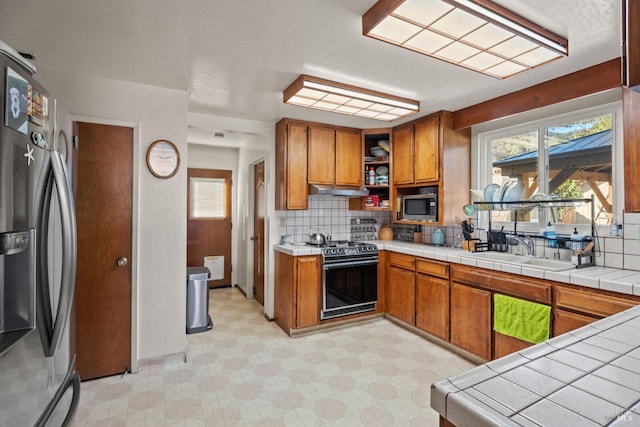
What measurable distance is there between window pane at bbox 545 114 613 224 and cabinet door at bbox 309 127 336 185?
2.23 meters

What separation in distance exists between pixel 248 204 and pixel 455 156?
300 cm

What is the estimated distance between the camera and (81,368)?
99.1 inches

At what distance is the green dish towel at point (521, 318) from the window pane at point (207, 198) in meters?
4.34

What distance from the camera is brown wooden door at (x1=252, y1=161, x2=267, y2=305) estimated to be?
4.36m

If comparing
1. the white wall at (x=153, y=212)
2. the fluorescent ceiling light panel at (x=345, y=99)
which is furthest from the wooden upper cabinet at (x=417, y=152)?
the white wall at (x=153, y=212)

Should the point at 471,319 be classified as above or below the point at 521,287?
below

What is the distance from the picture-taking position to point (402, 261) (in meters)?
3.70

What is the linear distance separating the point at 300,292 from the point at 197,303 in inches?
46.6

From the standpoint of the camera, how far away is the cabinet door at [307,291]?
11.3 feet

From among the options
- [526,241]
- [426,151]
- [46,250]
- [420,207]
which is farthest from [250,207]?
[46,250]

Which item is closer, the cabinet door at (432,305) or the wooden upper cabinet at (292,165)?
the cabinet door at (432,305)

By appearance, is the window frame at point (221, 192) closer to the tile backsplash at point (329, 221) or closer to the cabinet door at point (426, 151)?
the tile backsplash at point (329, 221)

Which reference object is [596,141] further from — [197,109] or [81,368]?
[81,368]

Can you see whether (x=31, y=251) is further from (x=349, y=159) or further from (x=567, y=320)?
(x=349, y=159)
